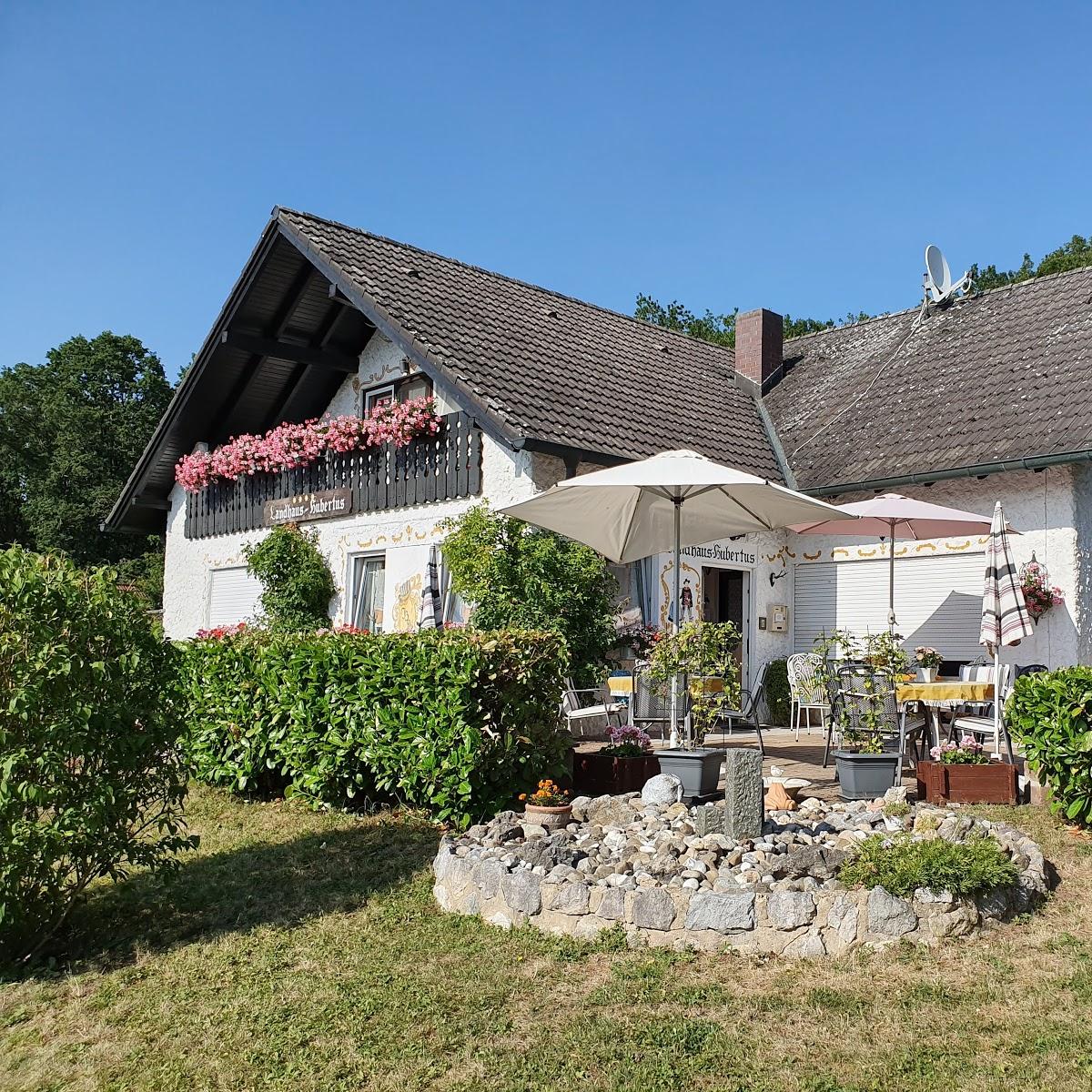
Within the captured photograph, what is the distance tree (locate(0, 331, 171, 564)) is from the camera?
35116 mm

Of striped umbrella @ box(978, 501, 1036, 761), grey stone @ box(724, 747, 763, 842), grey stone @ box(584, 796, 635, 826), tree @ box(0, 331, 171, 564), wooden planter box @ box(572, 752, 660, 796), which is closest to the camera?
grey stone @ box(724, 747, 763, 842)

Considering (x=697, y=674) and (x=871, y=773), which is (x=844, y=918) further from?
(x=697, y=674)

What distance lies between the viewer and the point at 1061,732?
6.38 metres

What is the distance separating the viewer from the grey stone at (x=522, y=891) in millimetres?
5363

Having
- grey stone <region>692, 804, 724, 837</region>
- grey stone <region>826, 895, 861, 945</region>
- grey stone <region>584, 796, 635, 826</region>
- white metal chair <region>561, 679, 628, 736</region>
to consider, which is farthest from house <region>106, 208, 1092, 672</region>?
grey stone <region>826, 895, 861, 945</region>

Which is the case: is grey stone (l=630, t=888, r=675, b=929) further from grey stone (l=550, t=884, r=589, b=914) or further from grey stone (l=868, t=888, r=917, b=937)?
grey stone (l=868, t=888, r=917, b=937)

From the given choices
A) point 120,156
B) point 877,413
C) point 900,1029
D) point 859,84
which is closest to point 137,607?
point 900,1029

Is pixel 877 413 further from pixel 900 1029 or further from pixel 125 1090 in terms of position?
pixel 125 1090

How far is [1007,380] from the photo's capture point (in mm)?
12758

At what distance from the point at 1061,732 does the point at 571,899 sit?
3.27 meters

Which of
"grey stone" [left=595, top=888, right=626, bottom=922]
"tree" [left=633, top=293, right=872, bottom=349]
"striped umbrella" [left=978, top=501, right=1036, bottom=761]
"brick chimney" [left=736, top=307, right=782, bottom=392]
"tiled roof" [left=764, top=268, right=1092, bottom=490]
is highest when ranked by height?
"tree" [left=633, top=293, right=872, bottom=349]

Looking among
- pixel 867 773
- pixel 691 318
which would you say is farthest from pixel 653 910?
pixel 691 318

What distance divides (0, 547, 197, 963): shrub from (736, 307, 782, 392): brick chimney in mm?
12640

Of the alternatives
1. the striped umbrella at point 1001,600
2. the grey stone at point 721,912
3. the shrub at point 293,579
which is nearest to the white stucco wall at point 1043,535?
the striped umbrella at point 1001,600
